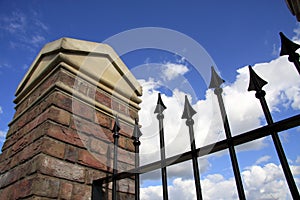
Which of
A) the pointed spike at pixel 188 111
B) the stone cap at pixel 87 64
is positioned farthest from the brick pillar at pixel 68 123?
the pointed spike at pixel 188 111

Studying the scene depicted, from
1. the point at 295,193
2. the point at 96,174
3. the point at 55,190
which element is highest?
the point at 96,174

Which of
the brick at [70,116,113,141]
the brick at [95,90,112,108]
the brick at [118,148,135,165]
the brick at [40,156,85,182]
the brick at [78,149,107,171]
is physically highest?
the brick at [95,90,112,108]

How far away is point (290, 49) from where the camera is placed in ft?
3.46

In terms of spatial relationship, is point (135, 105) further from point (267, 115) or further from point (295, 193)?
point (295, 193)

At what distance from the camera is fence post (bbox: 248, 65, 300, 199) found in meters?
0.87

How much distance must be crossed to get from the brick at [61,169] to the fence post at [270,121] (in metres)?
1.19

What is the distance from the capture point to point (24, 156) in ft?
4.87

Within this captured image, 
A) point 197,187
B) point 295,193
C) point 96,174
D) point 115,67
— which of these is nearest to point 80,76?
point 115,67

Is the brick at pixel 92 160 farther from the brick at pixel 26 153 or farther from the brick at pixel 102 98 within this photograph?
the brick at pixel 102 98

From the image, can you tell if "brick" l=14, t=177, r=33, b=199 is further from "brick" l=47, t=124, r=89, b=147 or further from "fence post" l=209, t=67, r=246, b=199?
"fence post" l=209, t=67, r=246, b=199

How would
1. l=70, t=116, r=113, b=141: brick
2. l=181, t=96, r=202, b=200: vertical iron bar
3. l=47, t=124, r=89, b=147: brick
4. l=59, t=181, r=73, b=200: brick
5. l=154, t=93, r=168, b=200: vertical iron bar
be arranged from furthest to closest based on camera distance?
1. l=70, t=116, r=113, b=141: brick
2. l=47, t=124, r=89, b=147: brick
3. l=59, t=181, r=73, b=200: brick
4. l=154, t=93, r=168, b=200: vertical iron bar
5. l=181, t=96, r=202, b=200: vertical iron bar

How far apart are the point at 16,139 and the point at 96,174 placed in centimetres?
75

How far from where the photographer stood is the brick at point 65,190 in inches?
52.4

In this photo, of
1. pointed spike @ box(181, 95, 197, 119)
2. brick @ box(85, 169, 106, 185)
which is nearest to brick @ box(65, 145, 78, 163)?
brick @ box(85, 169, 106, 185)
